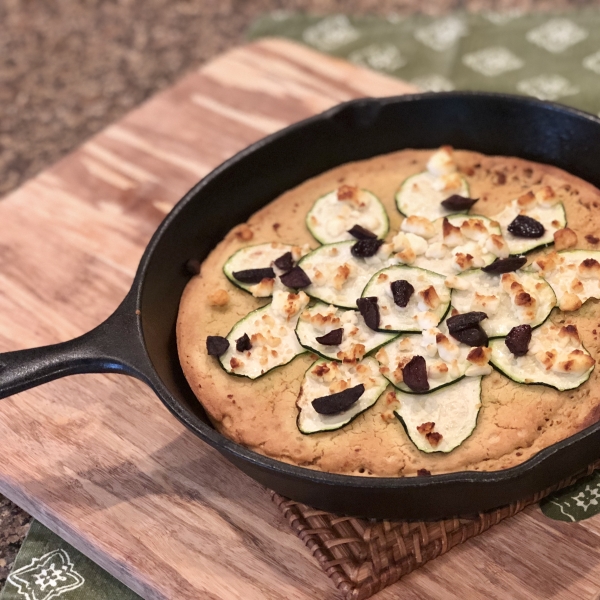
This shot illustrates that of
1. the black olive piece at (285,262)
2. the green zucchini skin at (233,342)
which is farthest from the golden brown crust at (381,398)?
the black olive piece at (285,262)

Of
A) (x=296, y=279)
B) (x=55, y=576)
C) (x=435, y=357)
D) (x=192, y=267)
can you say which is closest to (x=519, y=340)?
(x=435, y=357)

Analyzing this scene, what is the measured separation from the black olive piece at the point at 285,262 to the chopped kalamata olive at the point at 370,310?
0.93ft

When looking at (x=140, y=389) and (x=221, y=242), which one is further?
(x=221, y=242)

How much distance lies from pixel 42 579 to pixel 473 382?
4.32 ft

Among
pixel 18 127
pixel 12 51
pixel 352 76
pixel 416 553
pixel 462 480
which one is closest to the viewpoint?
pixel 462 480

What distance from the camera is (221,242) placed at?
2.55m

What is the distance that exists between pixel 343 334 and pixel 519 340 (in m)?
0.49

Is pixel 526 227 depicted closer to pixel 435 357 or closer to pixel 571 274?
pixel 571 274

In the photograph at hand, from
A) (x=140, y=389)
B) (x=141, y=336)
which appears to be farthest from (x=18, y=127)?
(x=141, y=336)

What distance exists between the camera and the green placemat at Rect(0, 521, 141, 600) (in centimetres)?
204

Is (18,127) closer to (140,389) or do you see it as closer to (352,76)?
(352,76)

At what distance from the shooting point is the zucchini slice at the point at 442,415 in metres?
1.92

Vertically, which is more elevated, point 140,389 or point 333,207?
point 333,207

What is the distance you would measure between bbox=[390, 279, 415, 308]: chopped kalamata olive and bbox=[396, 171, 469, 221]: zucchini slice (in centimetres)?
37
